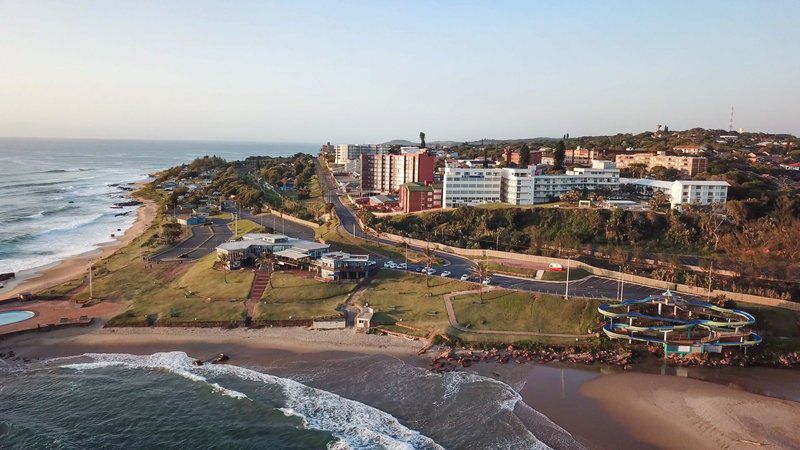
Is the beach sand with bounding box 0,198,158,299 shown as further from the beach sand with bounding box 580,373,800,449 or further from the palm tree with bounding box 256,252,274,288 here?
the beach sand with bounding box 580,373,800,449

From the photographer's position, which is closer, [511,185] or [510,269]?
[510,269]

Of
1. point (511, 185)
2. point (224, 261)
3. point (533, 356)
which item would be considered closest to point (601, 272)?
point (533, 356)

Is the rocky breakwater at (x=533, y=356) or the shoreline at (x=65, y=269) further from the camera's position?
the shoreline at (x=65, y=269)

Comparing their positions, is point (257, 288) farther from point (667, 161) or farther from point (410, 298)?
point (667, 161)

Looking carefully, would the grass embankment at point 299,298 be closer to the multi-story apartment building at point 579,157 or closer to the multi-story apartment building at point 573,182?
the multi-story apartment building at point 573,182

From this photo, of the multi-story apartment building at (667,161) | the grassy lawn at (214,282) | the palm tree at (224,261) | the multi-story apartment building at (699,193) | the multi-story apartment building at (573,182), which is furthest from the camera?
the multi-story apartment building at (667,161)

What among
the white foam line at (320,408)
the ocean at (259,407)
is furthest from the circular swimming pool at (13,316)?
the white foam line at (320,408)
